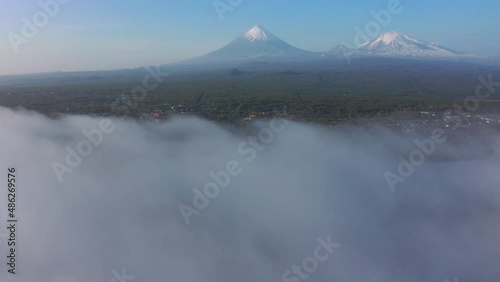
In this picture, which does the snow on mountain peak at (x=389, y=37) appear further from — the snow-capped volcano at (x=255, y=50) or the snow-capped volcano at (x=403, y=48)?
the snow-capped volcano at (x=255, y=50)

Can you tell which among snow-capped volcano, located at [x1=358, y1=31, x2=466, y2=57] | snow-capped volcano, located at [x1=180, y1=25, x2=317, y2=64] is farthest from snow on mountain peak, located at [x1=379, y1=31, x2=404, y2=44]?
snow-capped volcano, located at [x1=180, y1=25, x2=317, y2=64]

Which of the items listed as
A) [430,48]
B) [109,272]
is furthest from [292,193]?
[430,48]

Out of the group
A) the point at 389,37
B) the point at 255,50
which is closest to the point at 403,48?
the point at 389,37

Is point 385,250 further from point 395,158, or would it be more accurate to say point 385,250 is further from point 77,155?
point 77,155

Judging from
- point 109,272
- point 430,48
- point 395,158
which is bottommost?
point 109,272

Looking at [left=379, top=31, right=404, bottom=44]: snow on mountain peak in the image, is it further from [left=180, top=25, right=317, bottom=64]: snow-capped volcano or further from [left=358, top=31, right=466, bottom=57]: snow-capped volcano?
[left=180, top=25, right=317, bottom=64]: snow-capped volcano

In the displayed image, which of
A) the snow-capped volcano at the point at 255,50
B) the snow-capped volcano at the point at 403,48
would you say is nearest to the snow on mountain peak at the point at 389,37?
the snow-capped volcano at the point at 403,48
